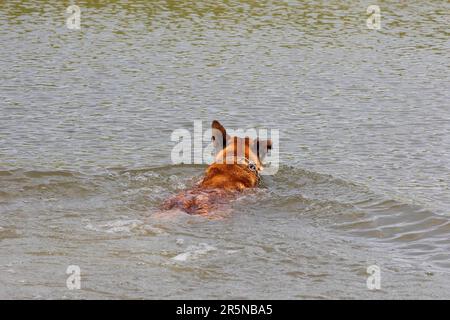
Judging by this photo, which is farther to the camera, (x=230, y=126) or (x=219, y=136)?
(x=230, y=126)

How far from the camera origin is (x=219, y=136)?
35.4ft

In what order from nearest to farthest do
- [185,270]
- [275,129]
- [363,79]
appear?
[185,270] < [275,129] < [363,79]

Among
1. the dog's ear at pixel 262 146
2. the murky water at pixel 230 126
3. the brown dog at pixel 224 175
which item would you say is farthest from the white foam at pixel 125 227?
the dog's ear at pixel 262 146

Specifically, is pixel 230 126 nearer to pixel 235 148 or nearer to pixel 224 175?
pixel 235 148

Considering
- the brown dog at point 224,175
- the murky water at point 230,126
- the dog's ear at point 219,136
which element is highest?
the dog's ear at point 219,136

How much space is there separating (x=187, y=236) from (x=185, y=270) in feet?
2.95

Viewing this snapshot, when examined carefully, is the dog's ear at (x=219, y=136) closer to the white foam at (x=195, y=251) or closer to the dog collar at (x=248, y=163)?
the dog collar at (x=248, y=163)

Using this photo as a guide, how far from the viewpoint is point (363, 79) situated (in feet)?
57.5

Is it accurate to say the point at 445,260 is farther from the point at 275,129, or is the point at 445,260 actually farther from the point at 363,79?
the point at 363,79

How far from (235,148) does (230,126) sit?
3.74m

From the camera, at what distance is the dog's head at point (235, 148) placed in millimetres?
10594

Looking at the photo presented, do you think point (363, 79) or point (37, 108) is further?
point (363, 79)

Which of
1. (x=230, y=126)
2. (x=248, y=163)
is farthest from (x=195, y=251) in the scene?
(x=230, y=126)
